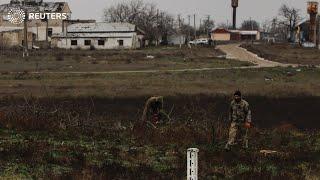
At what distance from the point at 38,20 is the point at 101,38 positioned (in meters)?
24.8

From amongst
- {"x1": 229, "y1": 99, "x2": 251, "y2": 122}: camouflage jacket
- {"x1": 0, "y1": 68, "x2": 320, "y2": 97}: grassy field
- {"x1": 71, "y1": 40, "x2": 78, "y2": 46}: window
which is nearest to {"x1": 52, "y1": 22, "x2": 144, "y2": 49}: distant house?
{"x1": 71, "y1": 40, "x2": 78, "y2": 46}: window

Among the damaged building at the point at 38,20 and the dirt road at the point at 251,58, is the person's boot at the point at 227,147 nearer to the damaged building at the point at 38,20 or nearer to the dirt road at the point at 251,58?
the dirt road at the point at 251,58

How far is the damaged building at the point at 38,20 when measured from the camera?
380 ft

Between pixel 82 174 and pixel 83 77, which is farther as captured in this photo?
pixel 83 77

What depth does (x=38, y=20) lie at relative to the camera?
116438 millimetres

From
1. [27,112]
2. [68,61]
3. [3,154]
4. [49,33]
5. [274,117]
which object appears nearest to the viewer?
[3,154]

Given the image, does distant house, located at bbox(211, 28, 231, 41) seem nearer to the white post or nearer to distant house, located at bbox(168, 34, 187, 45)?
distant house, located at bbox(168, 34, 187, 45)

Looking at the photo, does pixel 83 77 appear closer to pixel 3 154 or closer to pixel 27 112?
pixel 27 112

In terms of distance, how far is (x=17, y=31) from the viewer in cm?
10044

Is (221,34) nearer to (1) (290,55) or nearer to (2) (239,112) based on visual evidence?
(1) (290,55)

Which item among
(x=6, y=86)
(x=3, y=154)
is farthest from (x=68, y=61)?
(x=3, y=154)

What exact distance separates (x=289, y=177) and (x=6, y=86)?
2804 cm

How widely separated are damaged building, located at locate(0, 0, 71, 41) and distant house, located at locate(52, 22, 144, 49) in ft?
60.1

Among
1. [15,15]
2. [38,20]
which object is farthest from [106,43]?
[15,15]
